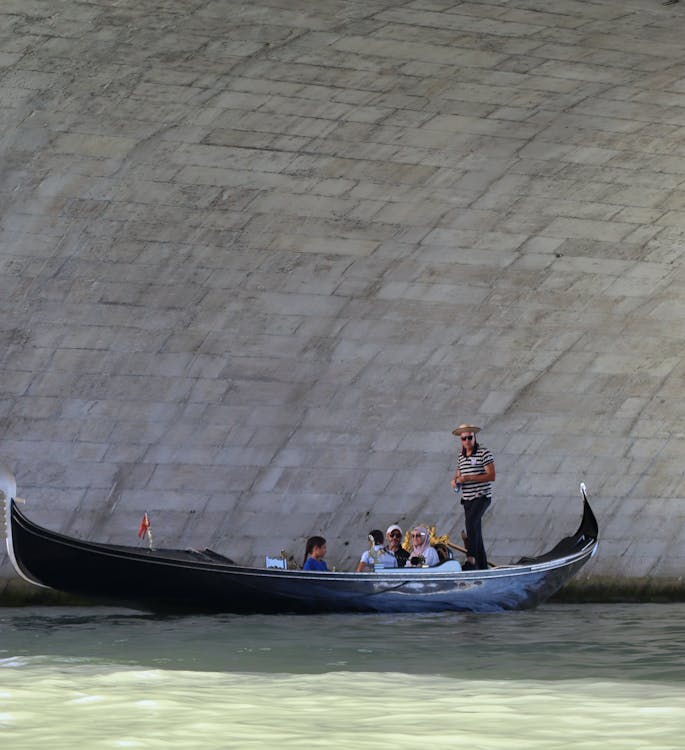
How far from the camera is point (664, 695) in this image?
Answer: 7574mm

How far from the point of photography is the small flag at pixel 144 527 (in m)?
12.7

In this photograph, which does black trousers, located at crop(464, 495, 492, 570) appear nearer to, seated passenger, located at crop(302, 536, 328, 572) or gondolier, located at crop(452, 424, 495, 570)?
gondolier, located at crop(452, 424, 495, 570)

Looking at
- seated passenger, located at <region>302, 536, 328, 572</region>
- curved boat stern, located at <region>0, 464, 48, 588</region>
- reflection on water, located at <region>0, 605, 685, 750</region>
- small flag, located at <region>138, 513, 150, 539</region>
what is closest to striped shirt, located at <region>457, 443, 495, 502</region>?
reflection on water, located at <region>0, 605, 685, 750</region>

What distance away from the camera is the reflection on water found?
6.08m

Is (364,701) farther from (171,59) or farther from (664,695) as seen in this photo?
(171,59)

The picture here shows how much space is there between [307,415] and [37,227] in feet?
11.1

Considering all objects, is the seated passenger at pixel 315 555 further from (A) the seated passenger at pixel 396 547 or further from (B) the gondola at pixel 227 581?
(A) the seated passenger at pixel 396 547

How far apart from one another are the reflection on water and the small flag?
69cm

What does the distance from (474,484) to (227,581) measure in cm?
252

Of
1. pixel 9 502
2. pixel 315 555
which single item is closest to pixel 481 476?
pixel 315 555

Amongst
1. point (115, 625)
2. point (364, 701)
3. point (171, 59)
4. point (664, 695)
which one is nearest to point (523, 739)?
point (364, 701)

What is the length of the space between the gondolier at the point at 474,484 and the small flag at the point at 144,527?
265cm

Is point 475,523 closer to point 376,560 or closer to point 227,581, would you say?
point 376,560

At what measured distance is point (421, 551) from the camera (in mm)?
13219
